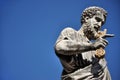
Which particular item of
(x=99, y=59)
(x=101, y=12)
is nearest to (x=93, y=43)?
(x=99, y=59)

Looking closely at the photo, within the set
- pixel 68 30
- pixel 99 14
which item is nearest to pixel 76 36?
pixel 68 30

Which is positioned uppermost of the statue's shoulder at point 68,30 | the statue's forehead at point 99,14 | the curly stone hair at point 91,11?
the curly stone hair at point 91,11

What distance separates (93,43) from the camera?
9.55 m

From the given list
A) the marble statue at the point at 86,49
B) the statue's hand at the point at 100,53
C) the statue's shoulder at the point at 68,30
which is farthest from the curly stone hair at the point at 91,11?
the statue's hand at the point at 100,53

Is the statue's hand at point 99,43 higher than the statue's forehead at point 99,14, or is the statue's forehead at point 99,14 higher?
the statue's forehead at point 99,14

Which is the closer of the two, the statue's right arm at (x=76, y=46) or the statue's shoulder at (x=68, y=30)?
the statue's right arm at (x=76, y=46)

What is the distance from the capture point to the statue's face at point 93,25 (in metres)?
10.3

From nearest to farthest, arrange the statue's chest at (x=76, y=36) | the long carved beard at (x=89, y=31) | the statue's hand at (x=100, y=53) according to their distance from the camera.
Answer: the statue's hand at (x=100, y=53) → the statue's chest at (x=76, y=36) → the long carved beard at (x=89, y=31)

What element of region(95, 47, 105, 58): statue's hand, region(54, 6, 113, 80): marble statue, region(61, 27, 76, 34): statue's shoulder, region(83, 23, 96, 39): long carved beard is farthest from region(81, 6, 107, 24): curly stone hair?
region(95, 47, 105, 58): statue's hand

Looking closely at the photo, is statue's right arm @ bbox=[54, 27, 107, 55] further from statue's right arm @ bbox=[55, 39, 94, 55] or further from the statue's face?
the statue's face

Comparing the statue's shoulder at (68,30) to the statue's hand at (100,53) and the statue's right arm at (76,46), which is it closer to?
the statue's right arm at (76,46)

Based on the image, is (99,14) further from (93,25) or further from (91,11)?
(93,25)

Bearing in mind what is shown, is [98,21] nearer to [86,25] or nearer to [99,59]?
[86,25]

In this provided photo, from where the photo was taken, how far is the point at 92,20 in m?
10.4
